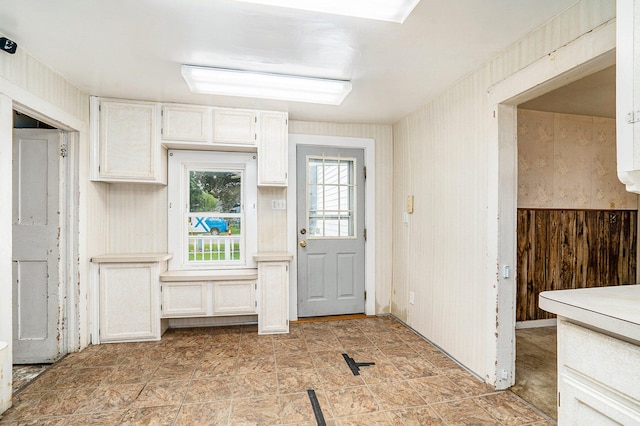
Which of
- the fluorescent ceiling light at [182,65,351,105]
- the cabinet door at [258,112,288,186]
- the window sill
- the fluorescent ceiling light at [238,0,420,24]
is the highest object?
the fluorescent ceiling light at [238,0,420,24]

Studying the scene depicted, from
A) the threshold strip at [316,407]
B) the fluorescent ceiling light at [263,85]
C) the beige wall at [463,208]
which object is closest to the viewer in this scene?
the threshold strip at [316,407]

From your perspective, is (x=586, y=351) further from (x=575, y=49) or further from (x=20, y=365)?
(x=20, y=365)

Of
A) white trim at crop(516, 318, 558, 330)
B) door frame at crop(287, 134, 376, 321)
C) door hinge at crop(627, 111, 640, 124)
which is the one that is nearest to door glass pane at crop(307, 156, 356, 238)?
door frame at crop(287, 134, 376, 321)

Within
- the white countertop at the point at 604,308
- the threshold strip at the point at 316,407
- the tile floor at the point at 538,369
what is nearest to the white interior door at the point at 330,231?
the threshold strip at the point at 316,407

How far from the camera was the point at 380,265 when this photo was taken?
3.83 metres

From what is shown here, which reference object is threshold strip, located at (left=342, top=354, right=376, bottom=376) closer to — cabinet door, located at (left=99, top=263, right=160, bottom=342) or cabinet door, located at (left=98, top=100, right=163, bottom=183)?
cabinet door, located at (left=99, top=263, right=160, bottom=342)

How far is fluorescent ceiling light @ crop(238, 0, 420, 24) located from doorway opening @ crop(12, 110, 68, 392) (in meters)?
2.40

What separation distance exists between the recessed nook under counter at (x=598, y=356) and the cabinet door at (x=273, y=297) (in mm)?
2442

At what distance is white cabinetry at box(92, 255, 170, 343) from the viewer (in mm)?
2932

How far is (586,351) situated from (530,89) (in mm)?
1561

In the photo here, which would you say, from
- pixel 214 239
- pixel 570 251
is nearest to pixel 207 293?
pixel 214 239

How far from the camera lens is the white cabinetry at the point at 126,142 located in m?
2.95

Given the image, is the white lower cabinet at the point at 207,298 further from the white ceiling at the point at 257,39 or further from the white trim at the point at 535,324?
the white trim at the point at 535,324

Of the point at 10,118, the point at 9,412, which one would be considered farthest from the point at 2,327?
the point at 10,118
